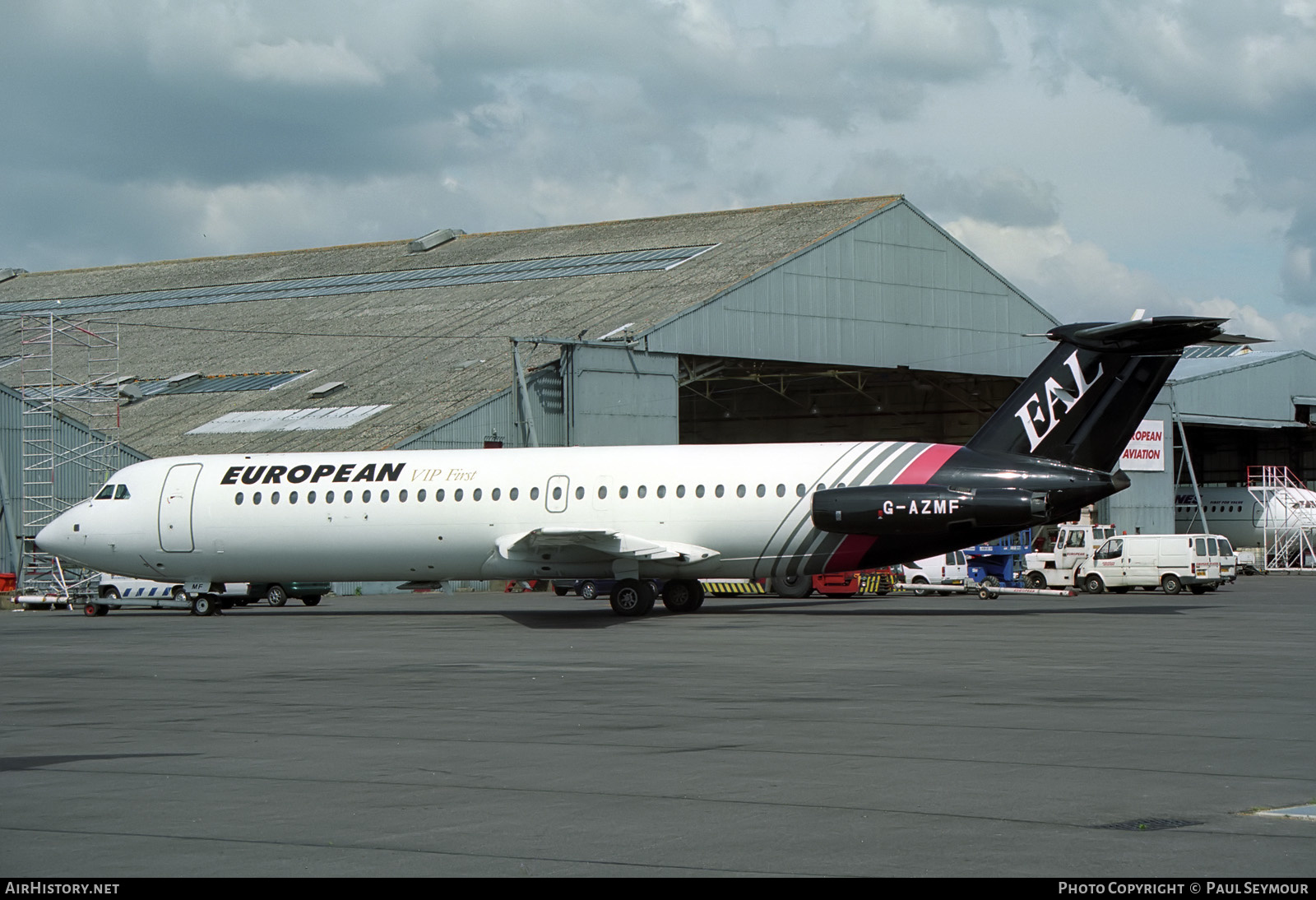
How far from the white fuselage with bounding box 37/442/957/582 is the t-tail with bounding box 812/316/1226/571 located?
0.52 m

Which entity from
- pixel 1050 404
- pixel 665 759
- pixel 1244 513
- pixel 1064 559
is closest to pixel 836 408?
pixel 1064 559

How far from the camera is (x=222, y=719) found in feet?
47.0

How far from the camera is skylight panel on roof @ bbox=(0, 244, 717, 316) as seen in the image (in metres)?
60.6

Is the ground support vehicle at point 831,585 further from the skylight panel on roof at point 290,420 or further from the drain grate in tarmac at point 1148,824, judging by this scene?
the drain grate in tarmac at point 1148,824

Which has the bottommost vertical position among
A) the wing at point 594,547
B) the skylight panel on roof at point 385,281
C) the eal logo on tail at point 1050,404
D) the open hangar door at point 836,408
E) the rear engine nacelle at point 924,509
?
the wing at point 594,547

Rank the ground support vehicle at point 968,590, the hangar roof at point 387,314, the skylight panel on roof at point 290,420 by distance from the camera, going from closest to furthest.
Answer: the ground support vehicle at point 968,590
the skylight panel on roof at point 290,420
the hangar roof at point 387,314

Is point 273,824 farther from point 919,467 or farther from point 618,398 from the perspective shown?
point 618,398

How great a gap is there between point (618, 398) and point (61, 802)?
132 feet

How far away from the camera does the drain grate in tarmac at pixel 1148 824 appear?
8453 mm

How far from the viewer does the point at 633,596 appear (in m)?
32.5

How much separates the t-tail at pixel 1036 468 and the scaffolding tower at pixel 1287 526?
1912 inches

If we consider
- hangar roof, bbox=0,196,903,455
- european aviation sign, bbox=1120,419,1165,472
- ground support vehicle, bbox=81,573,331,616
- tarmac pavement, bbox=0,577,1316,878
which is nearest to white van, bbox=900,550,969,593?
hangar roof, bbox=0,196,903,455

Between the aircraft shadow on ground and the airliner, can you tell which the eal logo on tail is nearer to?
the airliner

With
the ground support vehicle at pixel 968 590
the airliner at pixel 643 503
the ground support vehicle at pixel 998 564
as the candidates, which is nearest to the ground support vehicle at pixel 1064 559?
the ground support vehicle at pixel 998 564
